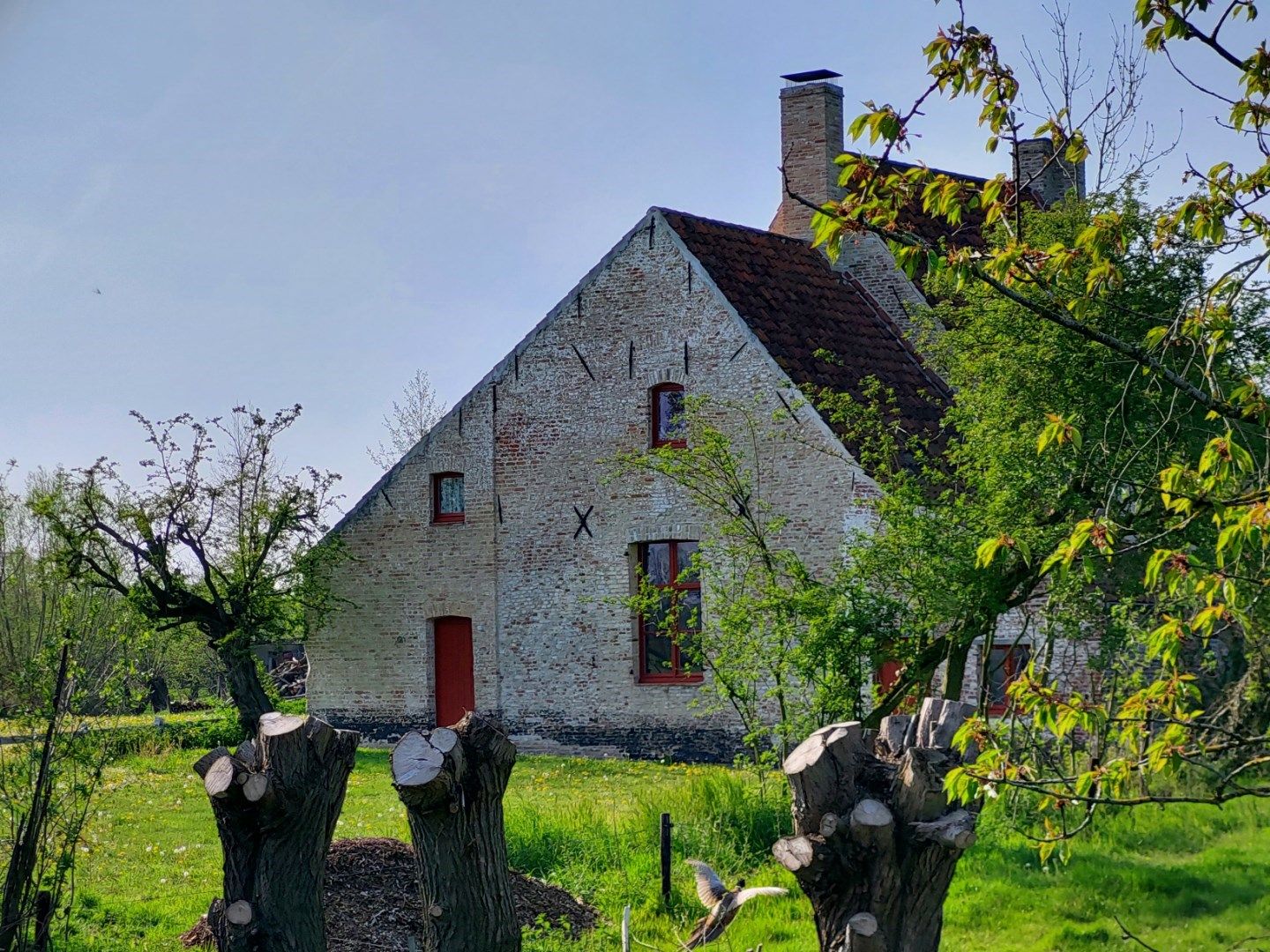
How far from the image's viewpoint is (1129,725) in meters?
4.67

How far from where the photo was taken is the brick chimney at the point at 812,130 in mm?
21453

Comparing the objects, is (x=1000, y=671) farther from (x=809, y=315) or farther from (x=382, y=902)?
(x=382, y=902)

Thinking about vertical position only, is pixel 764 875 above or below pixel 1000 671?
below

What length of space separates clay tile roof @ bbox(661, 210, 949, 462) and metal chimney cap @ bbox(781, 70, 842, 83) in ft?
7.55

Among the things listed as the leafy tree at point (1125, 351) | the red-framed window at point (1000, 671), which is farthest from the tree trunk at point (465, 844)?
the red-framed window at point (1000, 671)

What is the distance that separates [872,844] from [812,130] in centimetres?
1668

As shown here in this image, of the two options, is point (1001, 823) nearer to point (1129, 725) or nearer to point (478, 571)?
point (1129, 725)

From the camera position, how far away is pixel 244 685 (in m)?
20.8

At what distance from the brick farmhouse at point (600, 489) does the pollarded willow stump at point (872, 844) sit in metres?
11.1

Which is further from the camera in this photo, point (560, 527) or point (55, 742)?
point (560, 527)

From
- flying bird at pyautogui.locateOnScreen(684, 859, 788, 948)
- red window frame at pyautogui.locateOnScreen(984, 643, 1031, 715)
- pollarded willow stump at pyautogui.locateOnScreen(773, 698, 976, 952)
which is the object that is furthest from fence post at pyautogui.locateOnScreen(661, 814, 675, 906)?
red window frame at pyautogui.locateOnScreen(984, 643, 1031, 715)

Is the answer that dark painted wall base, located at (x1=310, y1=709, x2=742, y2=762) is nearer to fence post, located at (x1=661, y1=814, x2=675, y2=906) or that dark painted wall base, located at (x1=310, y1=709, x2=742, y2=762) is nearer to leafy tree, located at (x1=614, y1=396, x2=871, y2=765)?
leafy tree, located at (x1=614, y1=396, x2=871, y2=765)

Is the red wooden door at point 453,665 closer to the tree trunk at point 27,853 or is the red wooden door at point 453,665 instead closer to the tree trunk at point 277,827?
the tree trunk at point 27,853

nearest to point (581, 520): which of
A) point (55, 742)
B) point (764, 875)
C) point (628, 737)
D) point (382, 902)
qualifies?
point (628, 737)
